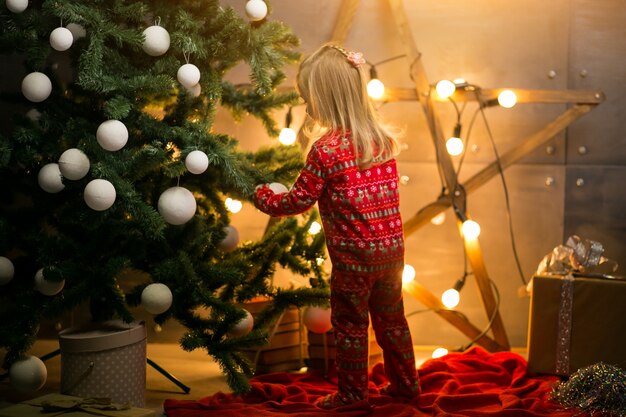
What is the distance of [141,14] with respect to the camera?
9.65 ft

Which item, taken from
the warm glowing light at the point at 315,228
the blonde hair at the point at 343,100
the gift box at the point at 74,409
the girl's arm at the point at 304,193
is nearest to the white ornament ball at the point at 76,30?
the blonde hair at the point at 343,100

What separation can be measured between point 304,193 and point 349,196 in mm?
158

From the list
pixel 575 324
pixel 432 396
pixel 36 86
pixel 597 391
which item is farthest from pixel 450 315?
pixel 36 86

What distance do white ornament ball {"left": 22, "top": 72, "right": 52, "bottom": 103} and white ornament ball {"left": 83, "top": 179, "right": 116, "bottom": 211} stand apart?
381mm

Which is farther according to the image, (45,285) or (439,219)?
(439,219)

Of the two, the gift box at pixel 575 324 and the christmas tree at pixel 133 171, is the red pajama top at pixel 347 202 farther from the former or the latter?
the gift box at pixel 575 324

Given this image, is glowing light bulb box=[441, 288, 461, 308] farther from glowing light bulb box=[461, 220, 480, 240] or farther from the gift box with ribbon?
the gift box with ribbon

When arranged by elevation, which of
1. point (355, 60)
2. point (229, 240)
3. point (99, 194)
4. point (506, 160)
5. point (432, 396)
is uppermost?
point (355, 60)

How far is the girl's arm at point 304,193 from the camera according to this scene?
287 cm

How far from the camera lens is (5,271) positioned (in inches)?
114

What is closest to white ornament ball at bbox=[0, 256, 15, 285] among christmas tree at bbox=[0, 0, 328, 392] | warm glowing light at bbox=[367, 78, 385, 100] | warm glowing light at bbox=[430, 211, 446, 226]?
christmas tree at bbox=[0, 0, 328, 392]

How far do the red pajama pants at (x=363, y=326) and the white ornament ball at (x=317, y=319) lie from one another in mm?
282

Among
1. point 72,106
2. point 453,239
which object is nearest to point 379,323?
point 453,239

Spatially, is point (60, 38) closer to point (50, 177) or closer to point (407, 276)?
point (50, 177)
